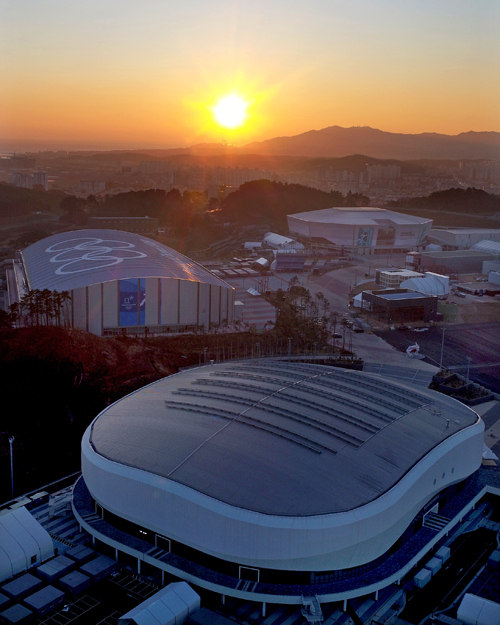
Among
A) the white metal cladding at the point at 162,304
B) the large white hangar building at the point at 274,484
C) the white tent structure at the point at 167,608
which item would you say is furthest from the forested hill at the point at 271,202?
the white tent structure at the point at 167,608

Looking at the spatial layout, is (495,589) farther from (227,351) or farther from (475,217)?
(475,217)

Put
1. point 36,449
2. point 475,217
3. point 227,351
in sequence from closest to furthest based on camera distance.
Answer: point 36,449 < point 227,351 < point 475,217

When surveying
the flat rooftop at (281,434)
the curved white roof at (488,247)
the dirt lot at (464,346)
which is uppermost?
the flat rooftop at (281,434)

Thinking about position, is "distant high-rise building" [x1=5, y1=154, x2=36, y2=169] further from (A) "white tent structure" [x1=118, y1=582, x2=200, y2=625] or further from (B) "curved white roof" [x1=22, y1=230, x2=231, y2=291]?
(A) "white tent structure" [x1=118, y1=582, x2=200, y2=625]

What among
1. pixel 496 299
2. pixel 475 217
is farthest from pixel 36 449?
pixel 475 217

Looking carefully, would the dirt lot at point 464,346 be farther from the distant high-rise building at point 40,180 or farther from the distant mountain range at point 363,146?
the distant mountain range at point 363,146

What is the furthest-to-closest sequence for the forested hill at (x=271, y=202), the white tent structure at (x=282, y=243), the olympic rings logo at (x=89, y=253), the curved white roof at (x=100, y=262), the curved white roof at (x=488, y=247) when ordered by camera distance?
the forested hill at (x=271, y=202), the white tent structure at (x=282, y=243), the curved white roof at (x=488, y=247), the olympic rings logo at (x=89, y=253), the curved white roof at (x=100, y=262)

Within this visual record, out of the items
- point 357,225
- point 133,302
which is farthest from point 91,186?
point 133,302
